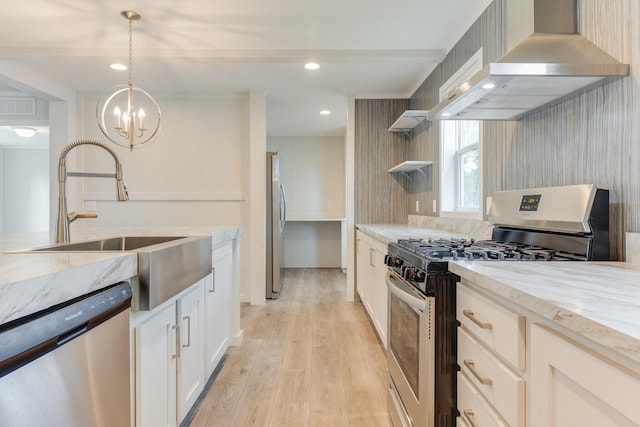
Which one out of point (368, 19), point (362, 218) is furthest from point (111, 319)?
point (362, 218)

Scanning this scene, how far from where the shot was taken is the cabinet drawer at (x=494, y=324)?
34.8 inches

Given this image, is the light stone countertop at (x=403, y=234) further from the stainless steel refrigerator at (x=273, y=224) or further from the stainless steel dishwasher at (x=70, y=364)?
the stainless steel dishwasher at (x=70, y=364)

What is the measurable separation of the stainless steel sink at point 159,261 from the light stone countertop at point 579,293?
3.28 ft

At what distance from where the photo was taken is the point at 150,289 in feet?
3.93

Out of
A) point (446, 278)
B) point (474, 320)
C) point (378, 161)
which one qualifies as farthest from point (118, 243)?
point (378, 161)

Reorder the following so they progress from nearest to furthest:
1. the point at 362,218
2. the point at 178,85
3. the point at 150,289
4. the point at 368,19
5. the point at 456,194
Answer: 1. the point at 150,289
2. the point at 368,19
3. the point at 456,194
4. the point at 178,85
5. the point at 362,218

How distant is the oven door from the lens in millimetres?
1290

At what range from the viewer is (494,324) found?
0.99 m

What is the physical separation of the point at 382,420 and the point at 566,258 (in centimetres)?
117

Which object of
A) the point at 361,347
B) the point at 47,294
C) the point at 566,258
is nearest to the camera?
the point at 47,294

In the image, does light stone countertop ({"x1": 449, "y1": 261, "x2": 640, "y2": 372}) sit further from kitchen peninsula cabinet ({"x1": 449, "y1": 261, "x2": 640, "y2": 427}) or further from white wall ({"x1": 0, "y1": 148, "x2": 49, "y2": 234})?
white wall ({"x1": 0, "y1": 148, "x2": 49, "y2": 234})

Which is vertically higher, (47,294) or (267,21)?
(267,21)

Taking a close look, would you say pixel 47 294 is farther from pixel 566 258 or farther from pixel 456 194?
pixel 456 194

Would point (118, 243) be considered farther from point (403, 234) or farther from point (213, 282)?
point (403, 234)
